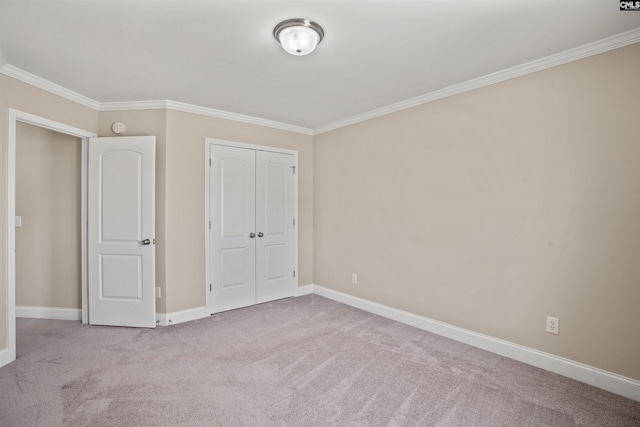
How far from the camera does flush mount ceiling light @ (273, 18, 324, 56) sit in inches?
78.2

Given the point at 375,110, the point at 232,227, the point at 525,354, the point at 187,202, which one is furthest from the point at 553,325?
the point at 187,202

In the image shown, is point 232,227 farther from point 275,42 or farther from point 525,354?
point 525,354

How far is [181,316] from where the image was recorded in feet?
11.7

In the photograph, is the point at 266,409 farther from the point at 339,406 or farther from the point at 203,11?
the point at 203,11

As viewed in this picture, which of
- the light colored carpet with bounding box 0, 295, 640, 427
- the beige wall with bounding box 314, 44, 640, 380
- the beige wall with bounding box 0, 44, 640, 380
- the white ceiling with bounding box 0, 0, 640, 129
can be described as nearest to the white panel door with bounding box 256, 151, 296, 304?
the beige wall with bounding box 0, 44, 640, 380

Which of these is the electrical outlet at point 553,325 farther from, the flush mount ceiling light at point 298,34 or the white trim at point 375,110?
the flush mount ceiling light at point 298,34

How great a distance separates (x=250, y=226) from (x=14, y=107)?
8.28ft

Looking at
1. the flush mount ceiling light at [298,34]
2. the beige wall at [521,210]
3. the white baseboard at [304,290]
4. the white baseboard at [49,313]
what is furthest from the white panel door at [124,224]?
the beige wall at [521,210]

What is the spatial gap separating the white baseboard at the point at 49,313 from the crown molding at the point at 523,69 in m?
4.25

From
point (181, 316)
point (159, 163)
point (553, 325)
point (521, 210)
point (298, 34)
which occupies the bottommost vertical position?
point (181, 316)

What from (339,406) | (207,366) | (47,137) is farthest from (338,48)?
(47,137)

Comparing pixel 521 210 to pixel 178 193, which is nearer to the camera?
pixel 521 210

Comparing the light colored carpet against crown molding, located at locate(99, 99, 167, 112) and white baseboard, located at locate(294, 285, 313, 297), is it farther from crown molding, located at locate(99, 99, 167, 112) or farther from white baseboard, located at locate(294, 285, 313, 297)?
crown molding, located at locate(99, 99, 167, 112)

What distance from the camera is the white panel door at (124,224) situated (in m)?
3.40
